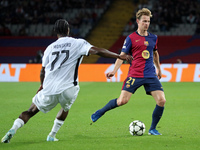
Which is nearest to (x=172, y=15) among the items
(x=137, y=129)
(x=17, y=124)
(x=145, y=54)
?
(x=145, y=54)

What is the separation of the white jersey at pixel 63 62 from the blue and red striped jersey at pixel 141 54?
1465 mm

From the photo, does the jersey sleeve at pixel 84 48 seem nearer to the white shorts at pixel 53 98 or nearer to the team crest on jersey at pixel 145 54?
the white shorts at pixel 53 98

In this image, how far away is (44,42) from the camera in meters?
28.5

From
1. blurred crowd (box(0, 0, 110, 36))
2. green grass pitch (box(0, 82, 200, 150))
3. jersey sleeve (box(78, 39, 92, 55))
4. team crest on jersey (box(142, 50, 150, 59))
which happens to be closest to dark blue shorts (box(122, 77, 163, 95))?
team crest on jersey (box(142, 50, 150, 59))

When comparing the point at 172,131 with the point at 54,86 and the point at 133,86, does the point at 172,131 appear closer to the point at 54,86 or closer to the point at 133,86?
the point at 133,86

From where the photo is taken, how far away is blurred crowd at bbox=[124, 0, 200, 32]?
28406 millimetres

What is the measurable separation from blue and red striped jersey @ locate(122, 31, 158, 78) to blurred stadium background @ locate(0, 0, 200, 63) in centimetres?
1949

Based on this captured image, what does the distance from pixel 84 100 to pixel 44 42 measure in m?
16.4

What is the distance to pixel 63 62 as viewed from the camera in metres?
5.79

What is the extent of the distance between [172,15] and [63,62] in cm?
2418

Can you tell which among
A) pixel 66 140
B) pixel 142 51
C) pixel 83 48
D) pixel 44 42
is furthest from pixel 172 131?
pixel 44 42

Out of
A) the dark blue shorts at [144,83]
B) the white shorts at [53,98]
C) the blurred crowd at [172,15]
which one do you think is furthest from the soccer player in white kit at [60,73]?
the blurred crowd at [172,15]

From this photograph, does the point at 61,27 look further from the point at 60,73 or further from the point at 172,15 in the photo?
the point at 172,15

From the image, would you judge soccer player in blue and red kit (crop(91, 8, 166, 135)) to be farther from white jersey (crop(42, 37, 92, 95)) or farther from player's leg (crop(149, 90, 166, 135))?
white jersey (crop(42, 37, 92, 95))
